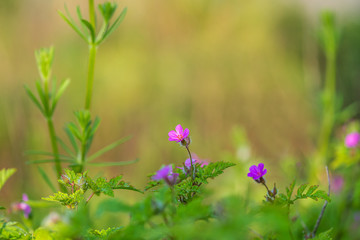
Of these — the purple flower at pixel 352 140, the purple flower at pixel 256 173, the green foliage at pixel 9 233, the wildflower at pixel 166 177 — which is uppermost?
the purple flower at pixel 352 140

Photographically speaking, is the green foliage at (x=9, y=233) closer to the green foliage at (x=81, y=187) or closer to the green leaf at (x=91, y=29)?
the green foliage at (x=81, y=187)

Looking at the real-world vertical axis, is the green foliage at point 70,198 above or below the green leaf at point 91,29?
below

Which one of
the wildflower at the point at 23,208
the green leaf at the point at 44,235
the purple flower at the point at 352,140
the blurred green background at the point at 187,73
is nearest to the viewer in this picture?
the green leaf at the point at 44,235

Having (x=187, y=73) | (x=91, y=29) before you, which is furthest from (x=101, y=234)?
(x=187, y=73)

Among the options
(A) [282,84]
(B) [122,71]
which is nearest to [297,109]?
(A) [282,84]

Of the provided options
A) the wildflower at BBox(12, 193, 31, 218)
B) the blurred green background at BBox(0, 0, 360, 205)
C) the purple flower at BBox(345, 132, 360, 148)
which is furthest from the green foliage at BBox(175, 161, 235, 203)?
the blurred green background at BBox(0, 0, 360, 205)

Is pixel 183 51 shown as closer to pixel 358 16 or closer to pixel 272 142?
pixel 272 142

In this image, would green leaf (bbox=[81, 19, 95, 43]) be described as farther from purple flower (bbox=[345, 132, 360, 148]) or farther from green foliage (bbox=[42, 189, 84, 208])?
purple flower (bbox=[345, 132, 360, 148])

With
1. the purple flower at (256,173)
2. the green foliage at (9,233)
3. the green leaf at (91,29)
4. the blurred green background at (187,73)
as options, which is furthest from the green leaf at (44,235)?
the blurred green background at (187,73)
